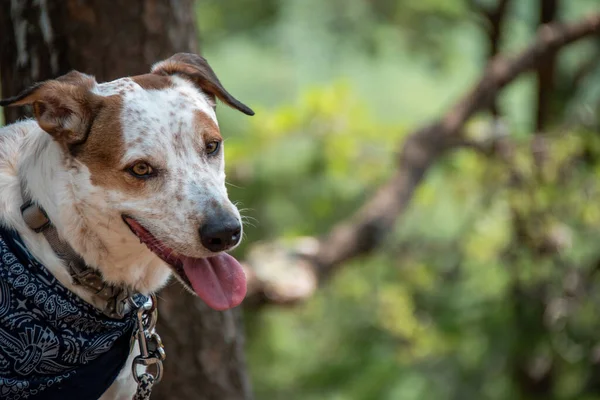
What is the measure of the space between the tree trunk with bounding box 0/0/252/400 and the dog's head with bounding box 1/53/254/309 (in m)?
0.61

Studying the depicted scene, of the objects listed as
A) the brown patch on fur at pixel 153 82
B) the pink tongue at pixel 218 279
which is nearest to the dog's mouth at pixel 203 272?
the pink tongue at pixel 218 279

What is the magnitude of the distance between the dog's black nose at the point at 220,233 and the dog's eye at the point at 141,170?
0.56 feet

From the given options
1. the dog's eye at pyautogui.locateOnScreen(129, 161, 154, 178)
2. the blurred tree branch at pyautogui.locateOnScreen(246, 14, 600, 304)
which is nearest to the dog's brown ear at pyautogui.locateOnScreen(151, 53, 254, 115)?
the dog's eye at pyautogui.locateOnScreen(129, 161, 154, 178)

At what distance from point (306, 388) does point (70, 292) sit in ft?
9.21

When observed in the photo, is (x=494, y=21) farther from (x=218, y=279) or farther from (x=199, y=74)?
(x=218, y=279)

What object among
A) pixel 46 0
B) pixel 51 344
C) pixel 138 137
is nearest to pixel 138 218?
pixel 138 137

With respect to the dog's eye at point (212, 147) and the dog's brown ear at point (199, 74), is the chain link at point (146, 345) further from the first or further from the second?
the dog's brown ear at point (199, 74)

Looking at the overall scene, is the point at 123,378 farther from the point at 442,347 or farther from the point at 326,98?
the point at 442,347

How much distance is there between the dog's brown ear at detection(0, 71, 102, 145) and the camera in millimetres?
1878

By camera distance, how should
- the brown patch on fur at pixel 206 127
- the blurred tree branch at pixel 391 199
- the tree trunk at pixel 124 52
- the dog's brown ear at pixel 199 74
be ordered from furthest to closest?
1. the blurred tree branch at pixel 391 199
2. the tree trunk at pixel 124 52
3. the dog's brown ear at pixel 199 74
4. the brown patch on fur at pixel 206 127

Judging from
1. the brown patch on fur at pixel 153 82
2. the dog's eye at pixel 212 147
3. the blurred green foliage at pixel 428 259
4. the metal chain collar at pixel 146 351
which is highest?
the brown patch on fur at pixel 153 82

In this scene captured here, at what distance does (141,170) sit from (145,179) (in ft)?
0.07

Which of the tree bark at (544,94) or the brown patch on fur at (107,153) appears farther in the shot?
the tree bark at (544,94)

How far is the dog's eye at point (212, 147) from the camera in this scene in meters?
1.99
